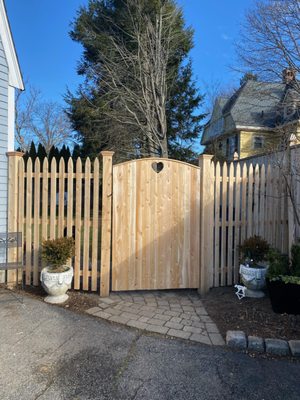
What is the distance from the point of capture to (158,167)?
15.2 ft

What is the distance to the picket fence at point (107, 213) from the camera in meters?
4.35

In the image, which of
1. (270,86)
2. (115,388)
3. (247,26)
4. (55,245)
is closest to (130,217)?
(55,245)

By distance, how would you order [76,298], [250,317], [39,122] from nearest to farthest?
[250,317], [76,298], [39,122]

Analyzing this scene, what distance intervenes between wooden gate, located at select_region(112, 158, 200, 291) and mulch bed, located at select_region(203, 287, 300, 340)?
22.6 inches

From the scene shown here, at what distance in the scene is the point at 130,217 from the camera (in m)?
4.40

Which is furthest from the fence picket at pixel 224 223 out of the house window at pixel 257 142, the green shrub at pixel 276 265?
the house window at pixel 257 142

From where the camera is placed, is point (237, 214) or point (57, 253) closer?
point (57, 253)

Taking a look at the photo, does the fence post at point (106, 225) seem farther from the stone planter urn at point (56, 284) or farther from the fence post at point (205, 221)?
the fence post at point (205, 221)

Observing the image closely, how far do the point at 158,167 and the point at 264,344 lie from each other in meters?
2.77

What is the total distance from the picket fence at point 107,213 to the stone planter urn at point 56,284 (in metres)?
0.33

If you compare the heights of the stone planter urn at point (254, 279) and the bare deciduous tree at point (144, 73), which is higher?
the bare deciduous tree at point (144, 73)

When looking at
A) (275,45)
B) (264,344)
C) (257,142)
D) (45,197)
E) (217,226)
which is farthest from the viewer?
(257,142)

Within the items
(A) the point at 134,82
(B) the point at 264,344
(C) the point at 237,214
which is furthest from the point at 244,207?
(A) the point at 134,82

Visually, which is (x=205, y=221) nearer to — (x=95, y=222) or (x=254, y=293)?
(x=254, y=293)
